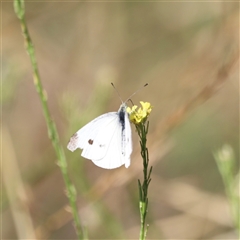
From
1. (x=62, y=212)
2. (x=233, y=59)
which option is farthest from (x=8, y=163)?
(x=233, y=59)

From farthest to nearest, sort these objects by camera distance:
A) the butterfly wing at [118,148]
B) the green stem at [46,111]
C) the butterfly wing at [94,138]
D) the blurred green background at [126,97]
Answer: the blurred green background at [126,97], the green stem at [46,111], the butterfly wing at [94,138], the butterfly wing at [118,148]

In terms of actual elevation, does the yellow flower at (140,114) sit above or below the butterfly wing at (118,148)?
above

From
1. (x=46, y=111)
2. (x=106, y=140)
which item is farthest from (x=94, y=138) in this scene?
(x=46, y=111)

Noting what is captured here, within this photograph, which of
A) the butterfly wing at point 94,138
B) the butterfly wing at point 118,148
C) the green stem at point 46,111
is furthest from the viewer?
the green stem at point 46,111

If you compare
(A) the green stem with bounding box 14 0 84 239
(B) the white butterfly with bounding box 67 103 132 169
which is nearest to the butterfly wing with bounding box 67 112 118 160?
(B) the white butterfly with bounding box 67 103 132 169

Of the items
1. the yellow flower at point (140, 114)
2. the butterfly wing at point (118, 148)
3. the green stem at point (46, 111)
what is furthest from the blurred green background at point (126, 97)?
the yellow flower at point (140, 114)

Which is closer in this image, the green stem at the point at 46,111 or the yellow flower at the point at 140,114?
the yellow flower at the point at 140,114

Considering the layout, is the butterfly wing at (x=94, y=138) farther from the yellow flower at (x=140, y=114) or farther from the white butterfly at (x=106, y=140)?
the yellow flower at (x=140, y=114)
